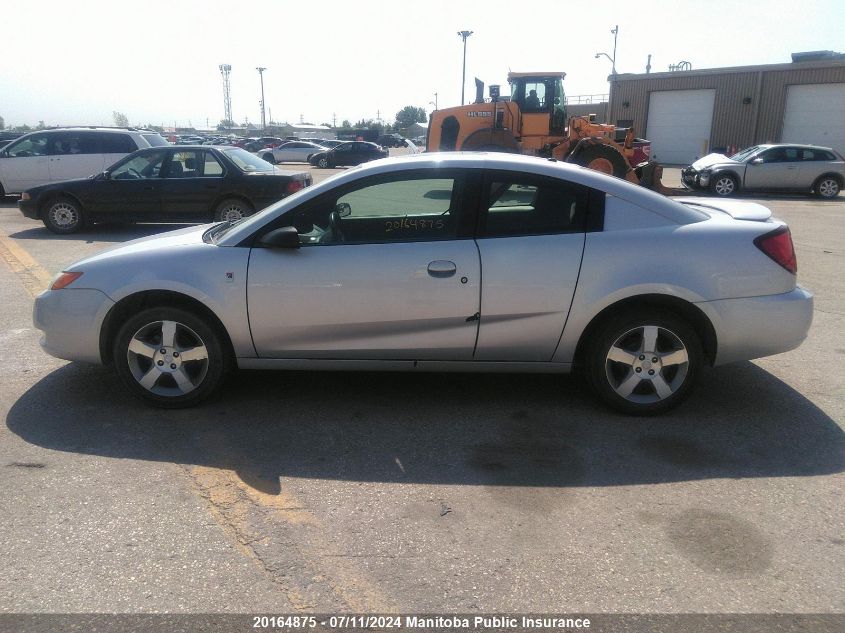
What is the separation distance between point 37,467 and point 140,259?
4.52 ft

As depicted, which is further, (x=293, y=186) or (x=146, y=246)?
(x=293, y=186)

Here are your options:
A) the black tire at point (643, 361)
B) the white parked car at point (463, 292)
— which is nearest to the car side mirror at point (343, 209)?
the white parked car at point (463, 292)

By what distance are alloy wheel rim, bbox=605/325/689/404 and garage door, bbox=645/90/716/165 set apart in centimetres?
3807

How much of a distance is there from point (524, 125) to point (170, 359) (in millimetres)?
15319

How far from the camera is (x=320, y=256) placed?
422 centimetres

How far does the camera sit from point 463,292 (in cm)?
414

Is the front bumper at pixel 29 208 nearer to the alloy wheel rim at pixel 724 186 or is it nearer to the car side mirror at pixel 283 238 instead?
the car side mirror at pixel 283 238

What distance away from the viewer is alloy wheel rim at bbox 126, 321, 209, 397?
14.2 feet

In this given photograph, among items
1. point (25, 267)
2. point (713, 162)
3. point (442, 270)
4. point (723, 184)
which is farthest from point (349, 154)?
point (442, 270)

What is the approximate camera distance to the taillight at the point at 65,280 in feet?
14.4

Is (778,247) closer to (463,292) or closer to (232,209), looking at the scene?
(463,292)

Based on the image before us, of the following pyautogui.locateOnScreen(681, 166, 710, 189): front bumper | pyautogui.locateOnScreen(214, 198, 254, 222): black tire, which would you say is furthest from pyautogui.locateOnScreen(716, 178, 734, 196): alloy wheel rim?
pyautogui.locateOnScreen(214, 198, 254, 222): black tire

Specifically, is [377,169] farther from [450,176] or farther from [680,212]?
[680,212]

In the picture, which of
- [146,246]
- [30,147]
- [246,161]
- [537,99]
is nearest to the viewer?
[146,246]
